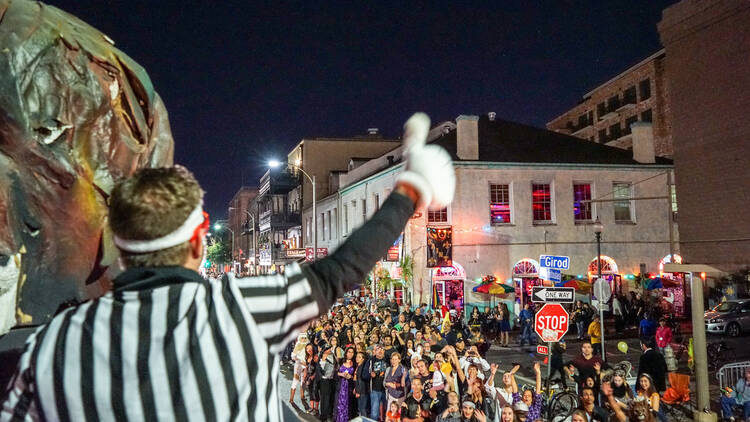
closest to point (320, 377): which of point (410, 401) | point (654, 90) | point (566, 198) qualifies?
point (410, 401)

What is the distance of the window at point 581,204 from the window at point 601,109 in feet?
84.1

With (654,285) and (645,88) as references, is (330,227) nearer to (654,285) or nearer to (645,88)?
(654,285)

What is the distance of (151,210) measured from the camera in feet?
4.98

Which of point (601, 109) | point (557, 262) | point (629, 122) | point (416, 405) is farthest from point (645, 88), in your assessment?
point (416, 405)

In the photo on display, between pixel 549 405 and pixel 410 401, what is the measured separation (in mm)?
2679

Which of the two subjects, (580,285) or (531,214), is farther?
(531,214)

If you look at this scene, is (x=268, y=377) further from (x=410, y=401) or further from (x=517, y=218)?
(x=517, y=218)

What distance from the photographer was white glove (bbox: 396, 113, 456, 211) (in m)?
1.80

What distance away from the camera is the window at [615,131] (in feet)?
165

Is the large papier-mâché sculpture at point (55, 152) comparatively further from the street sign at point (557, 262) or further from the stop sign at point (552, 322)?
the street sign at point (557, 262)

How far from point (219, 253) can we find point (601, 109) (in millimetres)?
61633

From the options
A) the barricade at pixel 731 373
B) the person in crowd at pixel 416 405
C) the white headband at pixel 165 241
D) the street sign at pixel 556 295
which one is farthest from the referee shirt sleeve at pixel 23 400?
the barricade at pixel 731 373

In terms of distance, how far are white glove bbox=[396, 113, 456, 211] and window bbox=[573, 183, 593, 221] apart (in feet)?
98.1

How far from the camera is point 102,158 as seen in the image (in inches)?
90.0
